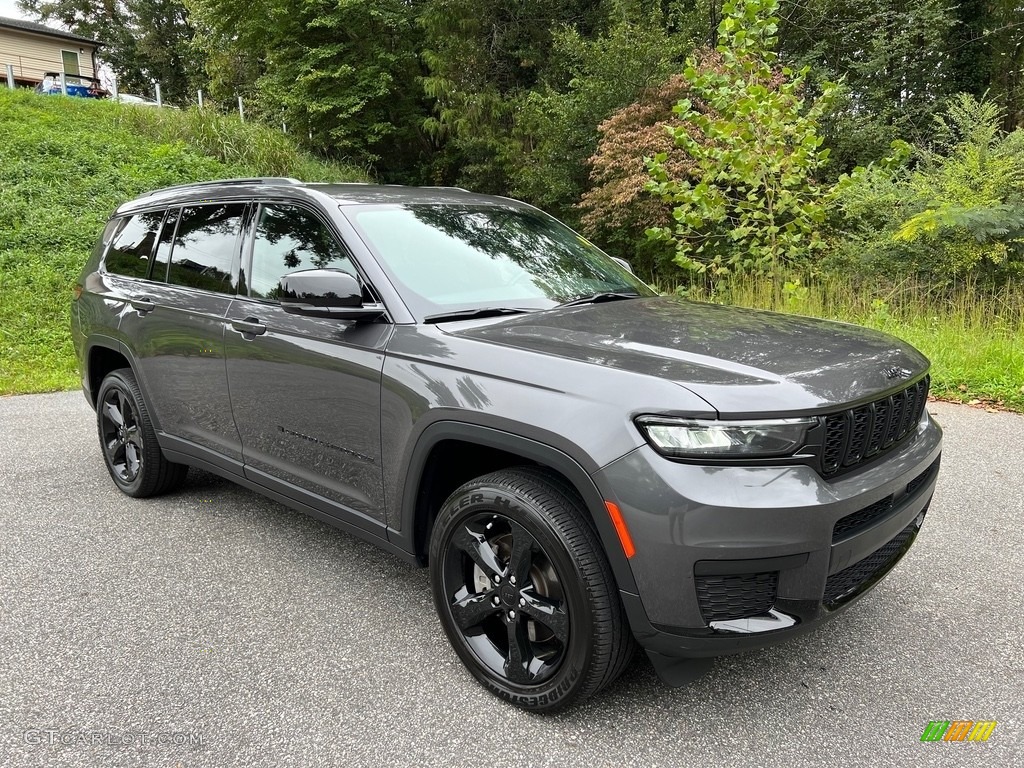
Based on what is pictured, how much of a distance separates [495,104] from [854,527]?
2128cm

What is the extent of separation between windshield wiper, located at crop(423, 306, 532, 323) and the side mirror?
205 millimetres

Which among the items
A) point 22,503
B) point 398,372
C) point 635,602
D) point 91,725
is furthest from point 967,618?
point 22,503

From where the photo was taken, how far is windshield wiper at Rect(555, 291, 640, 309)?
10.2 ft

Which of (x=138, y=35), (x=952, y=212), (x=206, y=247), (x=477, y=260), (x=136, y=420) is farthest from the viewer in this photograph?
(x=138, y=35)

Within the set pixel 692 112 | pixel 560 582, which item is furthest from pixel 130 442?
pixel 692 112

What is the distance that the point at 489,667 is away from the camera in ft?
8.03

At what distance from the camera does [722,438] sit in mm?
1971

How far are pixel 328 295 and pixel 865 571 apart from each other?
81.6 inches

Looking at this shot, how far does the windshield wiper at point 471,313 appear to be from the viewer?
107 inches

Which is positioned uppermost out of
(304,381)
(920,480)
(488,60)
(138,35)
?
(138,35)

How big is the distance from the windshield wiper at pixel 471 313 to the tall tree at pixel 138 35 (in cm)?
4316

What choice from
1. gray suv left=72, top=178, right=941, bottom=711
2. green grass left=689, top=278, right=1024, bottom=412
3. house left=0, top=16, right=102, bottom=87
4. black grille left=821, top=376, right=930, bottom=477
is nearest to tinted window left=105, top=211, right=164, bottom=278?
gray suv left=72, top=178, right=941, bottom=711

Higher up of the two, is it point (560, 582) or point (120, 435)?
point (560, 582)

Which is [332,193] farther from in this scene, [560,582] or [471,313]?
[560,582]
